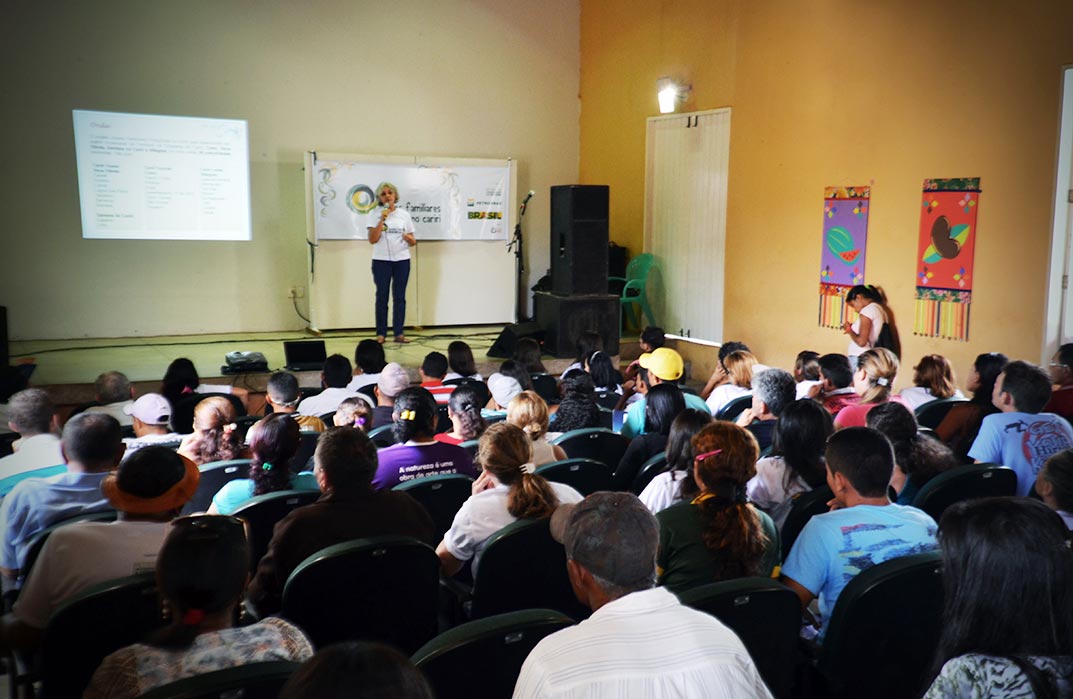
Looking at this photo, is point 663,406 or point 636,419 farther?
point 636,419

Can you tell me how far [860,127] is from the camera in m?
7.29

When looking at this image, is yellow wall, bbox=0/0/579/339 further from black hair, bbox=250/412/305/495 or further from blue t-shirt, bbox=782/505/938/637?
blue t-shirt, bbox=782/505/938/637

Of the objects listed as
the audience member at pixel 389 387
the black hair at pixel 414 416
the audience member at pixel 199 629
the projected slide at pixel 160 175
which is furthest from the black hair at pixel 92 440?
Result: the projected slide at pixel 160 175

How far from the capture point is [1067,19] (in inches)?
225

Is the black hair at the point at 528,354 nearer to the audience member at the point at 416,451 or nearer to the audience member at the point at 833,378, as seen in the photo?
the audience member at the point at 833,378

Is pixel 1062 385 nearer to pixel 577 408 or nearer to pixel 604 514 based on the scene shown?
pixel 577 408

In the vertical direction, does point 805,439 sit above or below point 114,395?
above

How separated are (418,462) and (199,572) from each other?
1.81 metres

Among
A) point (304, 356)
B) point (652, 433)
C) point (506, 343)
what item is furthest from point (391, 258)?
point (652, 433)

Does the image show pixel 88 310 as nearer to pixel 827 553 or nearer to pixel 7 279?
pixel 7 279

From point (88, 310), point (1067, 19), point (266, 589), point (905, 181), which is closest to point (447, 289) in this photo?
point (88, 310)

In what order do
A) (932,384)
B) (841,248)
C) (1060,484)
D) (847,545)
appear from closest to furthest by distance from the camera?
(847,545), (1060,484), (932,384), (841,248)

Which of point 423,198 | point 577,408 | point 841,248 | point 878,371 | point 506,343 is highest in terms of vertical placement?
point 423,198

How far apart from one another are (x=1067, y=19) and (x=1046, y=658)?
5591 millimetres
